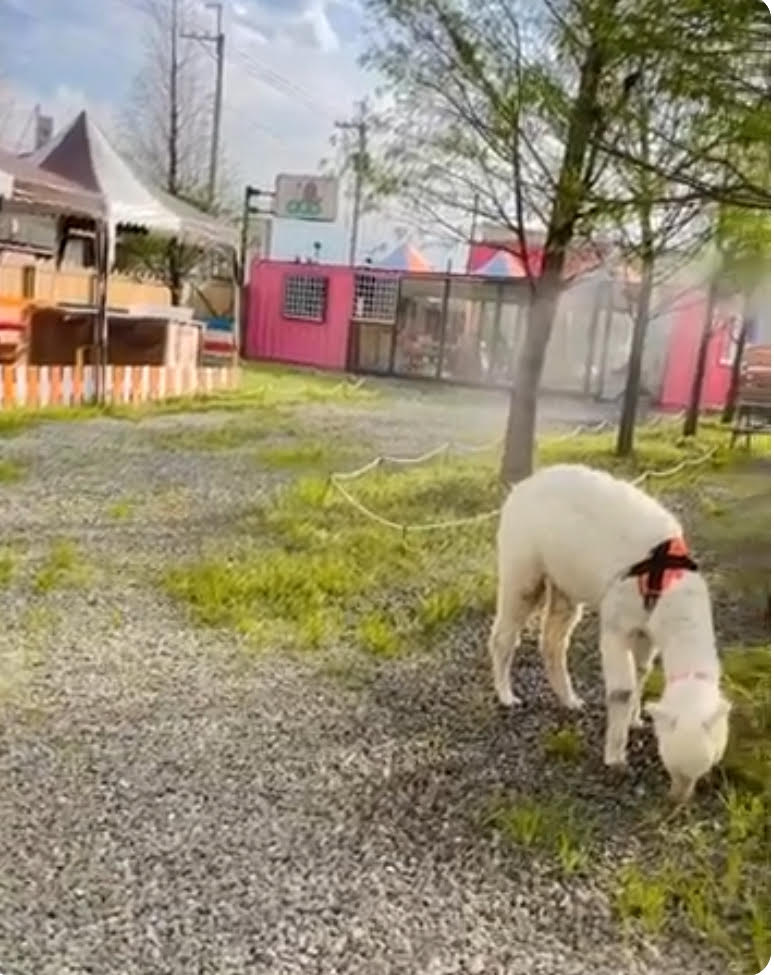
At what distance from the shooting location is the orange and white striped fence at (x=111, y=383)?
125cm

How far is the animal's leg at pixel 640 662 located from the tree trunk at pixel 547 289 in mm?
221

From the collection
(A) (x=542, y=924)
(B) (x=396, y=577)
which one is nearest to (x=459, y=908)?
(A) (x=542, y=924)

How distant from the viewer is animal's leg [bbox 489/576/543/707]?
112 cm

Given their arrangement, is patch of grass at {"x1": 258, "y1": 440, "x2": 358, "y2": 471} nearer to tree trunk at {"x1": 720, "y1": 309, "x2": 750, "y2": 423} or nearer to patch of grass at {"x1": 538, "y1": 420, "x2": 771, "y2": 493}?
patch of grass at {"x1": 538, "y1": 420, "x2": 771, "y2": 493}

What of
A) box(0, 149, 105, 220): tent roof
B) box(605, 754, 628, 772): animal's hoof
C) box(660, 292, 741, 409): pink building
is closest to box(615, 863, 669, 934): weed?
box(605, 754, 628, 772): animal's hoof

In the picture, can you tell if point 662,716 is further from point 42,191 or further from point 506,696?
point 42,191

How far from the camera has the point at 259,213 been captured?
112cm

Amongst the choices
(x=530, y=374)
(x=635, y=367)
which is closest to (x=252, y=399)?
(x=530, y=374)

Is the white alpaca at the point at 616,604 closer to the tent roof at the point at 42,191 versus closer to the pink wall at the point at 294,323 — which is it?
the pink wall at the point at 294,323

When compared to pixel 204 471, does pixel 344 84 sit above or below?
above

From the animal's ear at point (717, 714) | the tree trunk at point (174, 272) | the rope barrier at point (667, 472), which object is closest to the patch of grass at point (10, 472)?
the tree trunk at point (174, 272)

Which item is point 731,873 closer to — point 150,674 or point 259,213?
point 150,674

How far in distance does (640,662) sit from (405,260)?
1.63ft

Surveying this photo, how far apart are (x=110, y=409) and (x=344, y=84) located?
488 millimetres
